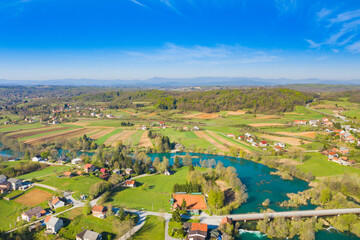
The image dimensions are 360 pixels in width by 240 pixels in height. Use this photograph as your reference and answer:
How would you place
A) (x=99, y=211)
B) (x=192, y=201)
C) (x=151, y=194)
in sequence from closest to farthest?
(x=99, y=211), (x=192, y=201), (x=151, y=194)

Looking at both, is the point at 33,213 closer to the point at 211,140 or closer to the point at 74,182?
the point at 74,182

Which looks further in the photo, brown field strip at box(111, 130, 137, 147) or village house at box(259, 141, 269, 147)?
brown field strip at box(111, 130, 137, 147)

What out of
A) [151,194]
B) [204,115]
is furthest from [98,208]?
[204,115]

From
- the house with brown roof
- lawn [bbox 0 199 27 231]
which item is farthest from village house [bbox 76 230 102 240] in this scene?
the house with brown roof

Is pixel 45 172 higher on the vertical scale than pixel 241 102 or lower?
lower

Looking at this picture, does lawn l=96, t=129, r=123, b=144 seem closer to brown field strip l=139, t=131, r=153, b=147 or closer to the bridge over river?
brown field strip l=139, t=131, r=153, b=147
